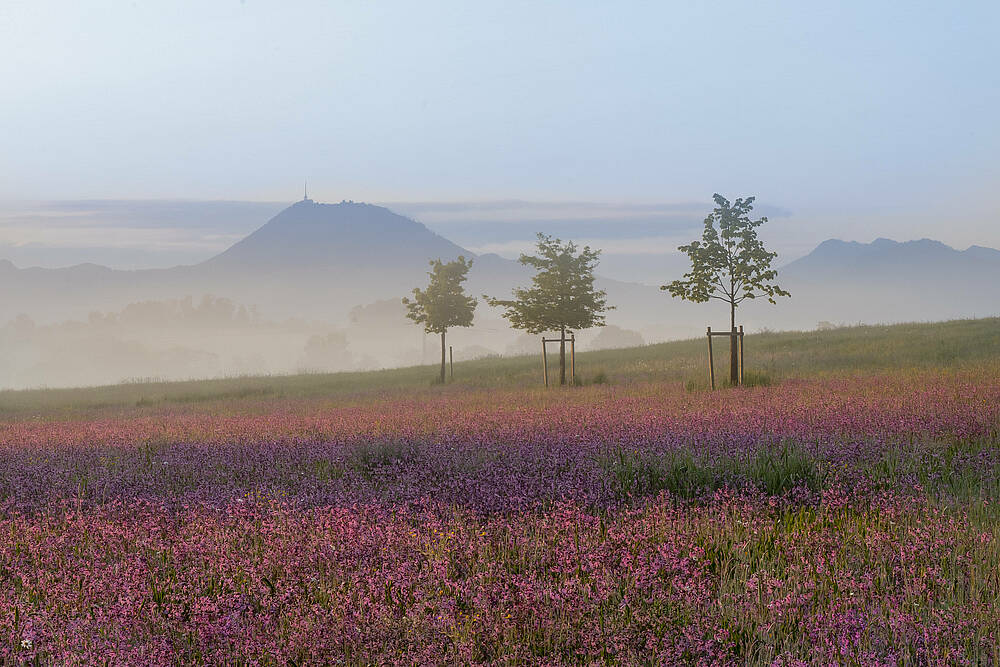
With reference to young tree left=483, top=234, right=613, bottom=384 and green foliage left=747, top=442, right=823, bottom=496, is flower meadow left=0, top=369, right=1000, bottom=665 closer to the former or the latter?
green foliage left=747, top=442, right=823, bottom=496

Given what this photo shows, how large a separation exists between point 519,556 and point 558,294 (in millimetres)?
24832

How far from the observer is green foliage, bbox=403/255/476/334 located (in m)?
37.5

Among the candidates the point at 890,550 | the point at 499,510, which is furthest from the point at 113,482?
the point at 890,550

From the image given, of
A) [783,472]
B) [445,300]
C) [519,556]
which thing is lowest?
[519,556]

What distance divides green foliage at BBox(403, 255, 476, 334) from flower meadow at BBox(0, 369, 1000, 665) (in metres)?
30.2

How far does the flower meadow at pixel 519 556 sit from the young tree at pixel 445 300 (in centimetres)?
3024

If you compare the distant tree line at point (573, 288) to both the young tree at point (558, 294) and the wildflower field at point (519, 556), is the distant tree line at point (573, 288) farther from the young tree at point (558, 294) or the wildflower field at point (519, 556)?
the wildflower field at point (519, 556)

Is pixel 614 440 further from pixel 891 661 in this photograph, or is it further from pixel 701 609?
pixel 891 661

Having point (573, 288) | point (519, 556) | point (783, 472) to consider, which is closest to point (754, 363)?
point (573, 288)

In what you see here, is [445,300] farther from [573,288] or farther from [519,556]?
[519,556]

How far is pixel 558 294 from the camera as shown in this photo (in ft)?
93.2

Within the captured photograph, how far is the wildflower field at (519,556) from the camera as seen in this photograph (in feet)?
9.50

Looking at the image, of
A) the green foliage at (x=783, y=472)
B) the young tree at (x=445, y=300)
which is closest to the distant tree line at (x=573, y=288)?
the young tree at (x=445, y=300)

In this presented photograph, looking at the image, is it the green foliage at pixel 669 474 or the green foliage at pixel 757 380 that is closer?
the green foliage at pixel 669 474
